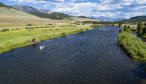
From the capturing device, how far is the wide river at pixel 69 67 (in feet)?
185

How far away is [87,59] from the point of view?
78.9 metres

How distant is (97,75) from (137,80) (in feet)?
27.7

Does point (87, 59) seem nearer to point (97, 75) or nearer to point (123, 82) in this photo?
point (97, 75)

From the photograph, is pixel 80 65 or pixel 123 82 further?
pixel 80 65

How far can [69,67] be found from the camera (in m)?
67.9

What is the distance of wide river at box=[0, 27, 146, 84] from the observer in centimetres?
5628

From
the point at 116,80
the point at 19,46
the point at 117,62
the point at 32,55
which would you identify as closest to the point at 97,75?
the point at 116,80

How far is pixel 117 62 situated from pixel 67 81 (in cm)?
2388

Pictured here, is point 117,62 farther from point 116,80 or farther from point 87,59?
point 116,80

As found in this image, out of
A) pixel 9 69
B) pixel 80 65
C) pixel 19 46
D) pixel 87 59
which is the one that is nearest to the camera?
pixel 9 69

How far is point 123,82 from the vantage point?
55.0m

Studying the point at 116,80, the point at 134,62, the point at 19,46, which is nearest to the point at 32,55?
the point at 19,46

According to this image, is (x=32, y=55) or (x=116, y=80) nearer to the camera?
(x=116, y=80)

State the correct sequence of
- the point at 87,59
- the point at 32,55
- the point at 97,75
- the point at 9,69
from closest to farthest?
the point at 97,75, the point at 9,69, the point at 87,59, the point at 32,55
